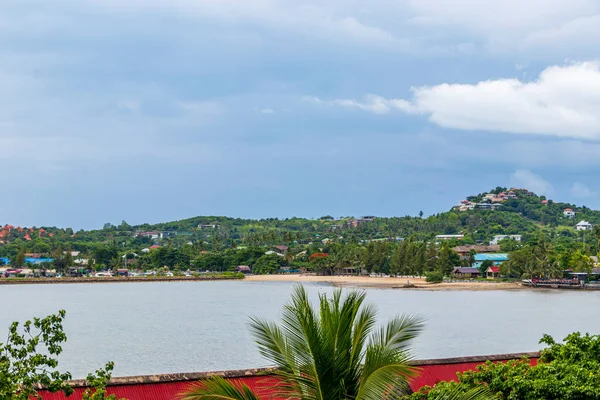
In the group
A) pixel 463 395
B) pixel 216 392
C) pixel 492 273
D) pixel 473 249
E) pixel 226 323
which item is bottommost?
pixel 226 323

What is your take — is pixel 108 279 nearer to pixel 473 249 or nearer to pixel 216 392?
pixel 473 249

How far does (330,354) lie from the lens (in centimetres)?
999

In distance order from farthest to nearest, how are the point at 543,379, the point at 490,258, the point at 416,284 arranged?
the point at 490,258 < the point at 416,284 < the point at 543,379

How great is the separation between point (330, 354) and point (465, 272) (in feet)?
483

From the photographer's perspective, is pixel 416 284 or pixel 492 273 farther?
pixel 492 273

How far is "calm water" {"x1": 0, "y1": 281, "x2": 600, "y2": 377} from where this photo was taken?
46.5 metres

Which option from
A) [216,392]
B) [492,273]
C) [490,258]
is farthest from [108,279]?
[216,392]

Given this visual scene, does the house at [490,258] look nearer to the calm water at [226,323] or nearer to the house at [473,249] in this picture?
the house at [473,249]

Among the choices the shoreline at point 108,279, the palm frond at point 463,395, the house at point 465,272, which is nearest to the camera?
the palm frond at point 463,395

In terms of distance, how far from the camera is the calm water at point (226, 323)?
46.5 m

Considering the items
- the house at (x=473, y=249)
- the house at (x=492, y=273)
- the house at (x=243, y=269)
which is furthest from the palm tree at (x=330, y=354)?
the house at (x=243, y=269)

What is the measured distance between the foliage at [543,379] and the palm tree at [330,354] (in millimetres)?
1592

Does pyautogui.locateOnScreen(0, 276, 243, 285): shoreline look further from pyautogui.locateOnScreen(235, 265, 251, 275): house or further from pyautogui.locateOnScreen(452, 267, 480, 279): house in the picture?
pyautogui.locateOnScreen(452, 267, 480, 279): house

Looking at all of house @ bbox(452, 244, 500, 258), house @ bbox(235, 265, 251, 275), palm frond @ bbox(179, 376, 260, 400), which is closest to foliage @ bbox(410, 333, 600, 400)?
palm frond @ bbox(179, 376, 260, 400)
